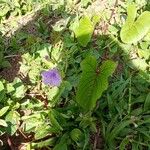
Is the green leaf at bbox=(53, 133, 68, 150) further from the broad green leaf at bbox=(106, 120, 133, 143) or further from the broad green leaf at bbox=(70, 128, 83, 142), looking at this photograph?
the broad green leaf at bbox=(106, 120, 133, 143)

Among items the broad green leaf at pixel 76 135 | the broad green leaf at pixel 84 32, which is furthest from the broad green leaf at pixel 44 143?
the broad green leaf at pixel 84 32

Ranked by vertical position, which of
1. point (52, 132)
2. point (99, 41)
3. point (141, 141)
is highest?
point (99, 41)

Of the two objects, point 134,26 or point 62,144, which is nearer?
point 62,144

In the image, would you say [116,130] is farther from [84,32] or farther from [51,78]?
[84,32]

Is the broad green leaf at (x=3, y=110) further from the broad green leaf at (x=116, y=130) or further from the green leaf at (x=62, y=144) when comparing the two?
the broad green leaf at (x=116, y=130)

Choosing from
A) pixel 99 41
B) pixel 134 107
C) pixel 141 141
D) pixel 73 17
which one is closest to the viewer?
pixel 141 141

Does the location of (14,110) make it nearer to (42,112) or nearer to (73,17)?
(42,112)

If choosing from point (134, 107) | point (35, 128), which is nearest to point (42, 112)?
point (35, 128)

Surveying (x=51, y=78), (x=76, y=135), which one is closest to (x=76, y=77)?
(x=51, y=78)
